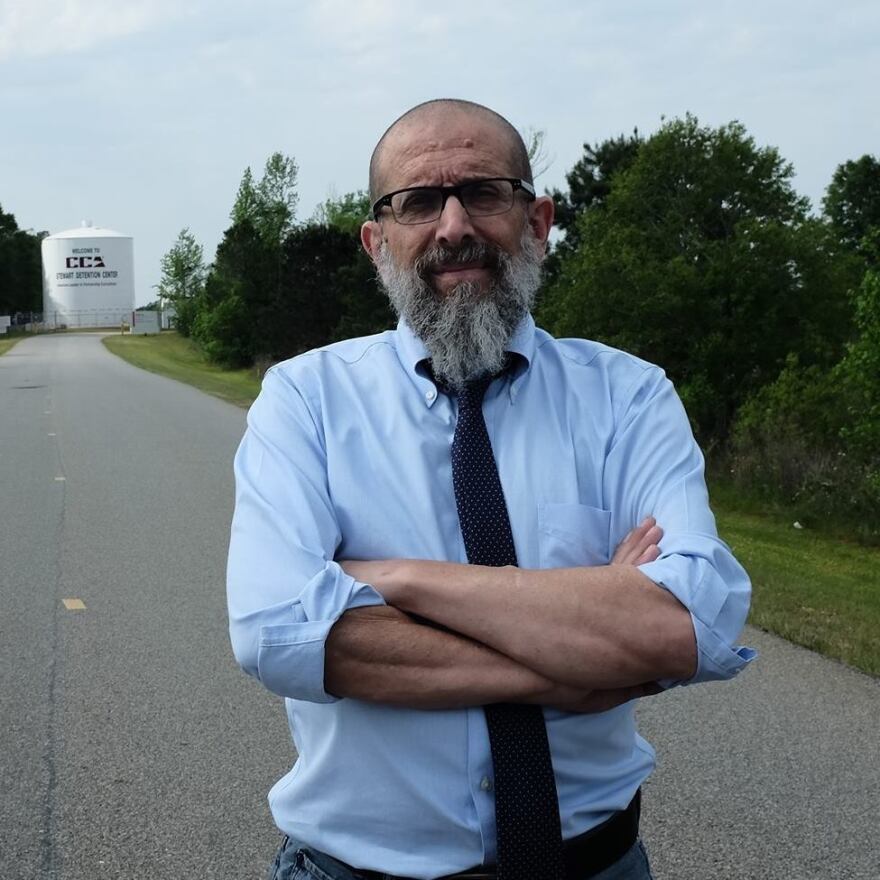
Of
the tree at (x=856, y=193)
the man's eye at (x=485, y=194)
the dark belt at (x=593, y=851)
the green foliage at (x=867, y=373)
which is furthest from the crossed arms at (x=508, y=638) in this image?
the tree at (x=856, y=193)

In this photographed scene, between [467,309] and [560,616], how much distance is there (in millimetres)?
673

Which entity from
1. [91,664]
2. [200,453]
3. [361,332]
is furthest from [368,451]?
[361,332]

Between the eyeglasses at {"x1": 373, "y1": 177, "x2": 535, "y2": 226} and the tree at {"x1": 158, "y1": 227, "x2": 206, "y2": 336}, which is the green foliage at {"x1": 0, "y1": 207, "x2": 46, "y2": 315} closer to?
the tree at {"x1": 158, "y1": 227, "x2": 206, "y2": 336}

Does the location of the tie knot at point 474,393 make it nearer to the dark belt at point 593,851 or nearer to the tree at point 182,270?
the dark belt at point 593,851

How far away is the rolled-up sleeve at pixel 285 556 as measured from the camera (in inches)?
89.8

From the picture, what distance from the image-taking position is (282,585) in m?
2.37

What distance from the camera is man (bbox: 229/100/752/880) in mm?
2275

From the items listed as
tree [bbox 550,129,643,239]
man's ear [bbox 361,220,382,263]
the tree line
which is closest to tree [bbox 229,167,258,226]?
tree [bbox 550,129,643,239]

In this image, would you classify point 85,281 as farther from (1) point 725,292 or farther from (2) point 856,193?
(1) point 725,292

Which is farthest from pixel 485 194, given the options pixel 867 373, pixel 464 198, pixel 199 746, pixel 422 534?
pixel 867 373

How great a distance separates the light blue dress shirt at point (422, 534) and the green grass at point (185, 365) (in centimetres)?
2627

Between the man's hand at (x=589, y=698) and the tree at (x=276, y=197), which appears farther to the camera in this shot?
the tree at (x=276, y=197)

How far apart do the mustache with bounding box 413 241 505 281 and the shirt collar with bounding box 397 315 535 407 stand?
0.12 m

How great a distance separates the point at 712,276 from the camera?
22141 millimetres
